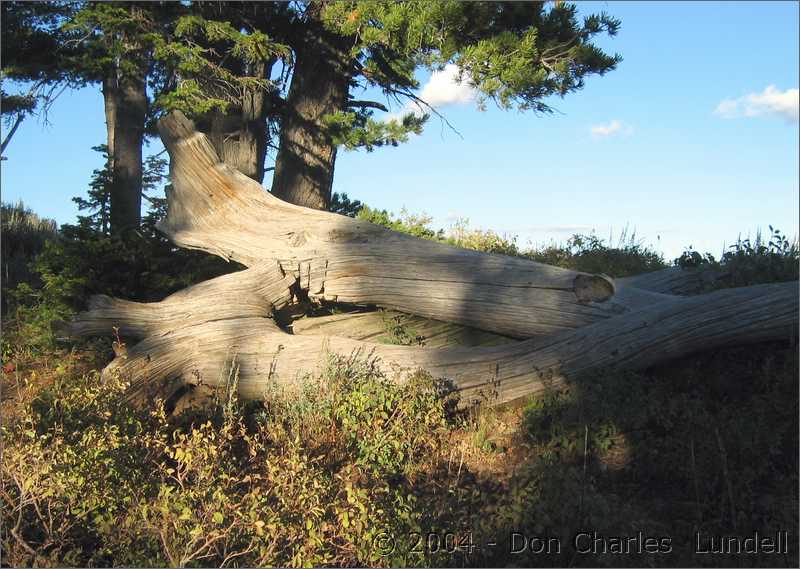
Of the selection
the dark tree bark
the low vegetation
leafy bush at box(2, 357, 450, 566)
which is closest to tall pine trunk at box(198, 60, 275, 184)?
the dark tree bark

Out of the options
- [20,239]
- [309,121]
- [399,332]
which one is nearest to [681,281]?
[399,332]

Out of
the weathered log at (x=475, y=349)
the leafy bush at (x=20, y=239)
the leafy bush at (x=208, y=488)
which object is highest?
the leafy bush at (x=20, y=239)

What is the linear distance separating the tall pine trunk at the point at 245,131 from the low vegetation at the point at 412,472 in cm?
545

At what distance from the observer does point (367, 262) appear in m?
8.18

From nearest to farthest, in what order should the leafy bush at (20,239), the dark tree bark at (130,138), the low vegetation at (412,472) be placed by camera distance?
the low vegetation at (412,472) → the dark tree bark at (130,138) → the leafy bush at (20,239)

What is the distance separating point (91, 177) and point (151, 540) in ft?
25.9

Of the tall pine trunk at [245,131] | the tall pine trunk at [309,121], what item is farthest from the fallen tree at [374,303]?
the tall pine trunk at [309,121]

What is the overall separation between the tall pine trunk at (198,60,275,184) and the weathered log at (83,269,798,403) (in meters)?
4.23

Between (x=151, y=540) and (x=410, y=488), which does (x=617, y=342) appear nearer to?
(x=410, y=488)

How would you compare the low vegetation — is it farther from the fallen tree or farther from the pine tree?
the pine tree

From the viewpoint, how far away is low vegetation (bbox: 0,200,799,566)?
4664 mm

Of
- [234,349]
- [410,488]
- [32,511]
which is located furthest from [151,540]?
[234,349]

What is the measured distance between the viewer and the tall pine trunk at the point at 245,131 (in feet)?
39.4

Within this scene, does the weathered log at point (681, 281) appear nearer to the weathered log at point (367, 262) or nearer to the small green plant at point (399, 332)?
the weathered log at point (367, 262)
